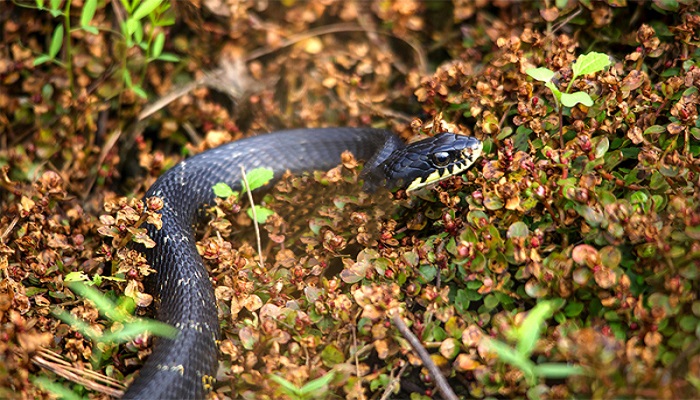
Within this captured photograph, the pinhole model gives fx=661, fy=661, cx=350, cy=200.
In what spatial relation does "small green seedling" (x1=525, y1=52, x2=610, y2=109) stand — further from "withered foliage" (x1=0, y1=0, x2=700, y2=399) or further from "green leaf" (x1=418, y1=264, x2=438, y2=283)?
"green leaf" (x1=418, y1=264, x2=438, y2=283)

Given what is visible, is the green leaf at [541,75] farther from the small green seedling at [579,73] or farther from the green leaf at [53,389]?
the green leaf at [53,389]

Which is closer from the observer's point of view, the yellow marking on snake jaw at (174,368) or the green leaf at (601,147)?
the yellow marking on snake jaw at (174,368)

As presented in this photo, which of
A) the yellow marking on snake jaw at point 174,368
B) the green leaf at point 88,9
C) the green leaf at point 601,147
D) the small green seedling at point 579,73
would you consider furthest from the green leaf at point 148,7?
the green leaf at point 601,147

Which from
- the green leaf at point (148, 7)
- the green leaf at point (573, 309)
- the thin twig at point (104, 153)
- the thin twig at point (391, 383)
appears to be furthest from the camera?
the thin twig at point (104, 153)

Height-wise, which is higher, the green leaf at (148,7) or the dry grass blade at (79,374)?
the green leaf at (148,7)

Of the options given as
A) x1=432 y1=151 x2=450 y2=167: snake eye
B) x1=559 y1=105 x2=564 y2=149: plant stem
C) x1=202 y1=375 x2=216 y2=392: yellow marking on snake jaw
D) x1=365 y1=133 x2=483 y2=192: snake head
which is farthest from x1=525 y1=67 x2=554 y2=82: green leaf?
x1=202 y1=375 x2=216 y2=392: yellow marking on snake jaw

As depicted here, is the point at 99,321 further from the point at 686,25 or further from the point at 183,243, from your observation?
the point at 686,25

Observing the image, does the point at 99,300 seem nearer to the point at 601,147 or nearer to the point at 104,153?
the point at 104,153
